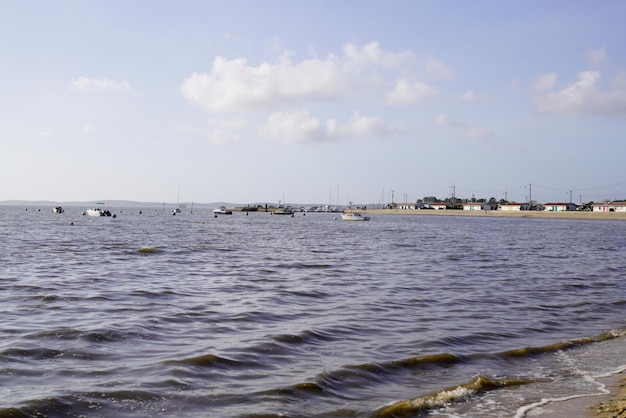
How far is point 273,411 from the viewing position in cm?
818

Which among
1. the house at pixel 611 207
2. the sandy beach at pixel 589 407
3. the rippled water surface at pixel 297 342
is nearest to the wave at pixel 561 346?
the rippled water surface at pixel 297 342

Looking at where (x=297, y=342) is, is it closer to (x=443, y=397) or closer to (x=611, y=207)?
(x=443, y=397)

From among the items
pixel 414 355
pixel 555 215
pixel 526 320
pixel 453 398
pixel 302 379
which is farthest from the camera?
pixel 555 215

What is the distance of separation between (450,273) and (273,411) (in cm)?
2072

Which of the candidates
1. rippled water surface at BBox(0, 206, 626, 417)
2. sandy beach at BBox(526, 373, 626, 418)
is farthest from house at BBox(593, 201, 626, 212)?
sandy beach at BBox(526, 373, 626, 418)

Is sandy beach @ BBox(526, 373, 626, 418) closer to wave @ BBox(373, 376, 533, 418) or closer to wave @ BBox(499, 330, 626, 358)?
wave @ BBox(373, 376, 533, 418)

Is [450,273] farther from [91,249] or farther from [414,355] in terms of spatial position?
[91,249]

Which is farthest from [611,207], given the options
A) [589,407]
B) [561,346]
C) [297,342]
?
[589,407]

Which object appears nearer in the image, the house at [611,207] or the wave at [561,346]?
the wave at [561,346]

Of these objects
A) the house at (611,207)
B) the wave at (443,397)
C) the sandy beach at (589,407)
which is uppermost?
the house at (611,207)

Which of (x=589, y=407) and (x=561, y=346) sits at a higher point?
(x=589, y=407)

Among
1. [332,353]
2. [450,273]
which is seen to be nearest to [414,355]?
[332,353]

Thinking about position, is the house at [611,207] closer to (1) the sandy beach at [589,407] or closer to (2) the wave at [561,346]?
(2) the wave at [561,346]

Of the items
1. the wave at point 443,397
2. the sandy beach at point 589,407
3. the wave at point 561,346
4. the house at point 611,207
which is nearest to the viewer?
the sandy beach at point 589,407
